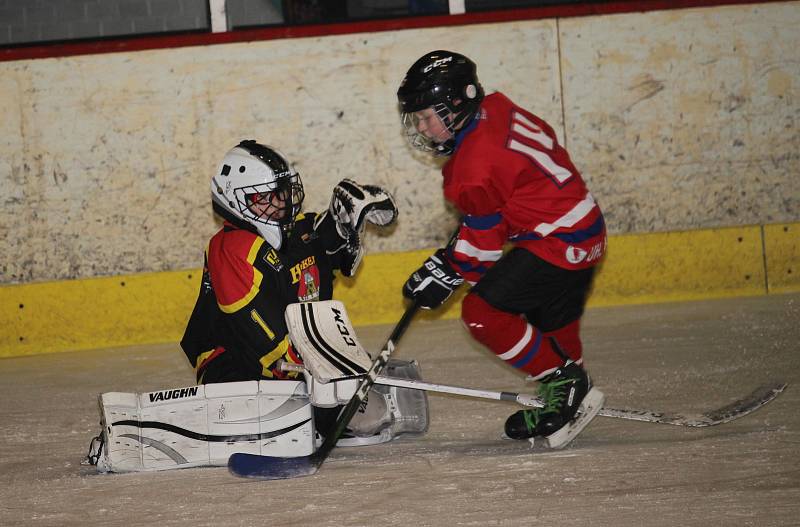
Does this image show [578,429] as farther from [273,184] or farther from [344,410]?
[273,184]

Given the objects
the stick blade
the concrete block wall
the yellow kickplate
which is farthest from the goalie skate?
the concrete block wall

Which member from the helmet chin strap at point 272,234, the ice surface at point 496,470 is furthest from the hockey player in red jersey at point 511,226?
the helmet chin strap at point 272,234

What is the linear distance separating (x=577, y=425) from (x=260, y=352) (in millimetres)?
912

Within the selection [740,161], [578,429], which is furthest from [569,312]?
[740,161]

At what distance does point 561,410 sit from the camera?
2900 millimetres

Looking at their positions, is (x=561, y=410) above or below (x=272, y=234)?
below

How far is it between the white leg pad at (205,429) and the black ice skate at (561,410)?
0.60 meters

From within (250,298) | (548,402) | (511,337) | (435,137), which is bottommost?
(548,402)

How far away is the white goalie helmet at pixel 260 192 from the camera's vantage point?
307cm

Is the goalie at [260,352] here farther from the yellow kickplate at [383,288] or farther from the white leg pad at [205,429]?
Answer: the yellow kickplate at [383,288]

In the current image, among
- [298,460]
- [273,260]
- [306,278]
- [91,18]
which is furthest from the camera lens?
[91,18]

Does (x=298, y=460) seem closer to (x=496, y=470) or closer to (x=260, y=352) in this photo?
(x=260, y=352)

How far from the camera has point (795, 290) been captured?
5.45 metres

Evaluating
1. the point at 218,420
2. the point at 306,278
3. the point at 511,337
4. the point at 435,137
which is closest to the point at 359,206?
the point at 306,278
